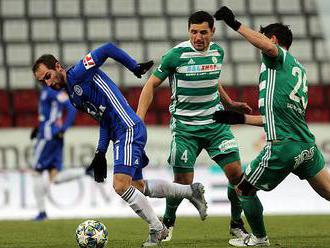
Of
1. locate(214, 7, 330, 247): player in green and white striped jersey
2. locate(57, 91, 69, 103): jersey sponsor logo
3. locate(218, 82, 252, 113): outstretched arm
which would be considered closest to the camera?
locate(214, 7, 330, 247): player in green and white striped jersey

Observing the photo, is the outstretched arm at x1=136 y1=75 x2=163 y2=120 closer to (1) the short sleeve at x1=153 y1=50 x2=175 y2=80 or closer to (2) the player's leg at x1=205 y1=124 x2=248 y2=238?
(1) the short sleeve at x1=153 y1=50 x2=175 y2=80

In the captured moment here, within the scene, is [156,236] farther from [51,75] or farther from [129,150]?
[51,75]

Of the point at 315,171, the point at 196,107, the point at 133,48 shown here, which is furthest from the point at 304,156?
the point at 133,48

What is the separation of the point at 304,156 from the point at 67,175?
22.8ft

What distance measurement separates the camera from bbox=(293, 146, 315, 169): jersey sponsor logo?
664 cm

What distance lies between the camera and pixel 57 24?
18.2 metres

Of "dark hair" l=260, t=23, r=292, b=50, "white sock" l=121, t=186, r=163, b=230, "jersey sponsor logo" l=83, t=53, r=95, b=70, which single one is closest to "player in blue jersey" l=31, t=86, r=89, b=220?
"jersey sponsor logo" l=83, t=53, r=95, b=70

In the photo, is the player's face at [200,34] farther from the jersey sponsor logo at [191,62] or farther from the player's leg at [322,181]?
the player's leg at [322,181]

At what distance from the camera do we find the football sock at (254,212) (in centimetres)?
698

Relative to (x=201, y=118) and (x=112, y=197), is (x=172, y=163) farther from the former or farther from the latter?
(x=112, y=197)

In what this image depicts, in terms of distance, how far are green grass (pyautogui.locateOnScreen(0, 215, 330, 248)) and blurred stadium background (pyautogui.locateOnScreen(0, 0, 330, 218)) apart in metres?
3.51

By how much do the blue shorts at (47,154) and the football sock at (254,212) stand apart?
6467mm

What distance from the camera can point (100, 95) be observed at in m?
7.13

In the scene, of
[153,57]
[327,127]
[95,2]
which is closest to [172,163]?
[327,127]
